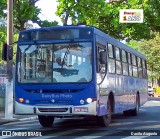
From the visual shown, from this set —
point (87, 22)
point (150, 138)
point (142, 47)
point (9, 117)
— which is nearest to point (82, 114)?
point (150, 138)

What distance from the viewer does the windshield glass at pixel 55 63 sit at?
12.9m

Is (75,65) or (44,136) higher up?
(75,65)

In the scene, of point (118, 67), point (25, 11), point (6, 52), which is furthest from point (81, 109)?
point (25, 11)

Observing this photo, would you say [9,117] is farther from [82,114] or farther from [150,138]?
[150,138]

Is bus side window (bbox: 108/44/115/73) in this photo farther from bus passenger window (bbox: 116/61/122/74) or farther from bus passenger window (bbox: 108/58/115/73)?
bus passenger window (bbox: 116/61/122/74)

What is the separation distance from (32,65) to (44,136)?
2.29 metres

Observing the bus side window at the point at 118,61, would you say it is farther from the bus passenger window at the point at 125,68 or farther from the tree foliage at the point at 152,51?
the tree foliage at the point at 152,51

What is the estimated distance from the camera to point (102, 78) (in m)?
13.8

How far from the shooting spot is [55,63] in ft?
42.7

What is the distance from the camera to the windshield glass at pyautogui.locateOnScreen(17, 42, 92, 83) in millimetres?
12883

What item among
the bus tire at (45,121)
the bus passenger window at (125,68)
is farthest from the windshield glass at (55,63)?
the bus passenger window at (125,68)

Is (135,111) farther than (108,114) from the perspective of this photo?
Yes

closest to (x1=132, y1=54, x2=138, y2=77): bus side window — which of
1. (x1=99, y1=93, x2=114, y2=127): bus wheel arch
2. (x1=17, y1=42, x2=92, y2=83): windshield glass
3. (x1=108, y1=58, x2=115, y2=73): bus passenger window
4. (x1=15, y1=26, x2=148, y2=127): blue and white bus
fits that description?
(x1=108, y1=58, x2=115, y2=73): bus passenger window

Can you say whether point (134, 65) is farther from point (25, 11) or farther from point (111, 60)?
point (25, 11)
